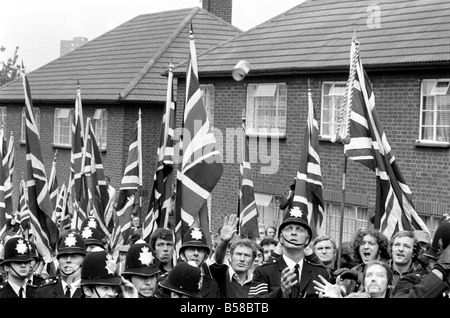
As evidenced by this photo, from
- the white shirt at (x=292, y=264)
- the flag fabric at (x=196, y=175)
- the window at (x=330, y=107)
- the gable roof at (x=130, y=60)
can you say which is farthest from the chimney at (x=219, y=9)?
the white shirt at (x=292, y=264)

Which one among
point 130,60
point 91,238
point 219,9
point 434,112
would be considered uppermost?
point 219,9

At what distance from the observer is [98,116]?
98.6 ft

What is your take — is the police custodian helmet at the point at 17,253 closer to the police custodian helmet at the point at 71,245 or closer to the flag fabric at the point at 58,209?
the police custodian helmet at the point at 71,245

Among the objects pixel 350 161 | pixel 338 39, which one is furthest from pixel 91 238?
Answer: pixel 338 39

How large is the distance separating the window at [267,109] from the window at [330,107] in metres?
1.34

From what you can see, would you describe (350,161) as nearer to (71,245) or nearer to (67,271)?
(71,245)

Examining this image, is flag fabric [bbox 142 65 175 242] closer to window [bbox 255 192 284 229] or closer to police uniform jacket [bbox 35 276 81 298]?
police uniform jacket [bbox 35 276 81 298]

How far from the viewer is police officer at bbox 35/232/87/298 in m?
8.68

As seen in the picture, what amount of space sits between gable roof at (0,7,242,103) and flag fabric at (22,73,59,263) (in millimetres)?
14699

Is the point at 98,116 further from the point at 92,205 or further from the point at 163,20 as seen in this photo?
the point at 92,205

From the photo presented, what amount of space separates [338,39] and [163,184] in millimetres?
9990

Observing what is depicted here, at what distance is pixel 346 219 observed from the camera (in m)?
20.8

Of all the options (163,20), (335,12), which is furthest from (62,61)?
(335,12)
